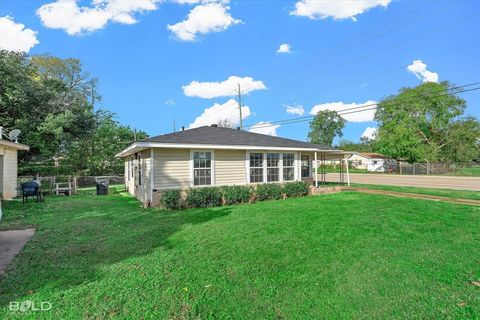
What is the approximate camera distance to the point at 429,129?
41000 millimetres

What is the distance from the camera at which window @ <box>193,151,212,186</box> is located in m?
11.3

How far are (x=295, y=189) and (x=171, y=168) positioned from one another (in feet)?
19.1

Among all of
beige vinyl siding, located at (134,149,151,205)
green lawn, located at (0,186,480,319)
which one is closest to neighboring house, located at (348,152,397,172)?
beige vinyl siding, located at (134,149,151,205)

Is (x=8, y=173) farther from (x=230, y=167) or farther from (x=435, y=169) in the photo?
(x=435, y=169)

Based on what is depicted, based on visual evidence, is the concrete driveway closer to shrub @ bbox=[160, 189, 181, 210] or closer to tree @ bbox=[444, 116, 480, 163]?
shrub @ bbox=[160, 189, 181, 210]

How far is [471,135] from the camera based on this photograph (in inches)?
1480

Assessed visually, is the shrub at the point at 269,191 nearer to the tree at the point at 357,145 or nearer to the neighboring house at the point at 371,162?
the neighboring house at the point at 371,162

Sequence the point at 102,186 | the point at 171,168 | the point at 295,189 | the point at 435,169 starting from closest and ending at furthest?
the point at 171,168
the point at 295,189
the point at 102,186
the point at 435,169

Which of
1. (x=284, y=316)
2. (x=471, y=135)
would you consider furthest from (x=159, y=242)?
(x=471, y=135)

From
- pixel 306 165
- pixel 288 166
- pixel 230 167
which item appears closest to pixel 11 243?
pixel 230 167

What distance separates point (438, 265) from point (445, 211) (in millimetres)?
5579

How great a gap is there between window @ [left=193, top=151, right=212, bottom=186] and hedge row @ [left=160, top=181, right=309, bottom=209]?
2.44 ft

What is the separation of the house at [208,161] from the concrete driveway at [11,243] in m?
4.22

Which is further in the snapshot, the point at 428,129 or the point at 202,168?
the point at 428,129
